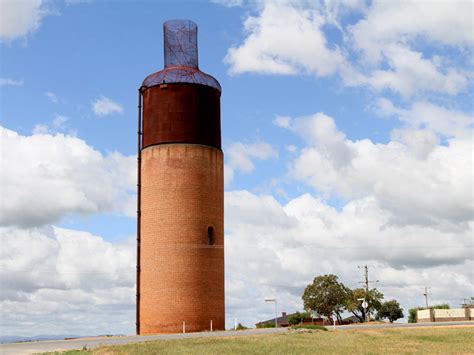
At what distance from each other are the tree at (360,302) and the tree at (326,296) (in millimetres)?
1536

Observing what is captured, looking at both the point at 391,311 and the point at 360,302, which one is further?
the point at 391,311

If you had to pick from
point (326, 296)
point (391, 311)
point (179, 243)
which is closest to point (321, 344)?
point (179, 243)

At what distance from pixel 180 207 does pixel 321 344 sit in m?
18.1

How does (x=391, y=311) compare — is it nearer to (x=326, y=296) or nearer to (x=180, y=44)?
(x=326, y=296)

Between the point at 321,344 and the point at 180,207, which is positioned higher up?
the point at 180,207

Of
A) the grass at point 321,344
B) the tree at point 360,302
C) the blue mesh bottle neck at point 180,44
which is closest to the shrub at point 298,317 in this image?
the tree at point 360,302

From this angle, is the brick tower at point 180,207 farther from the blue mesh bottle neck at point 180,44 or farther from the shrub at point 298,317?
the shrub at point 298,317

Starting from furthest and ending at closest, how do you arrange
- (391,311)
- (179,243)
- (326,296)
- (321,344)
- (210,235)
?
(391,311) → (326,296) → (210,235) → (179,243) → (321,344)

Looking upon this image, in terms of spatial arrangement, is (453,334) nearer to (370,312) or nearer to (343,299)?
(343,299)

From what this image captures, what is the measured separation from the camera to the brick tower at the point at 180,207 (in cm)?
4481

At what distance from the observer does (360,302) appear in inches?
2837

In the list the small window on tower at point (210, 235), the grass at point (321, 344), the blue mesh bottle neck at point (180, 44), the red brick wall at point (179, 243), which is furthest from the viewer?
Result: the blue mesh bottle neck at point (180, 44)

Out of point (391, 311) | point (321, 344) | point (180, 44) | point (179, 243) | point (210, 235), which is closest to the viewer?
point (321, 344)

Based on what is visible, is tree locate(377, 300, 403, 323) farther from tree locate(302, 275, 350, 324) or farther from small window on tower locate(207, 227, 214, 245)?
small window on tower locate(207, 227, 214, 245)
